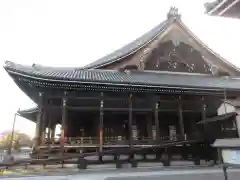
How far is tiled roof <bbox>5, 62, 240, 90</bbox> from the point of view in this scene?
40.8ft

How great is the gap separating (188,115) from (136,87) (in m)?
6.42

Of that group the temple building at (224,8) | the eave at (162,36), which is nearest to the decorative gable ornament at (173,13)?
the eave at (162,36)

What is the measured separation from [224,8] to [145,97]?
10.4 metres

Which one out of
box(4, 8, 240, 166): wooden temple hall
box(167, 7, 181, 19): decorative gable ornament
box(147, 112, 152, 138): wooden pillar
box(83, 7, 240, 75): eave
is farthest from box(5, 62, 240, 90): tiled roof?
box(167, 7, 181, 19): decorative gable ornament

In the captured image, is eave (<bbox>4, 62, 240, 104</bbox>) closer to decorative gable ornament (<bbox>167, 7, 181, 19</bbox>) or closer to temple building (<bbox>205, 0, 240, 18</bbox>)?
decorative gable ornament (<bbox>167, 7, 181, 19</bbox>)

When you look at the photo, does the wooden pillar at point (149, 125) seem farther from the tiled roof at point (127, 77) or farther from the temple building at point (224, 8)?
the temple building at point (224, 8)

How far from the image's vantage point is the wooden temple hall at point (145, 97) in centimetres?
1300

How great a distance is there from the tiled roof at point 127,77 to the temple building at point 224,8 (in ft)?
27.8

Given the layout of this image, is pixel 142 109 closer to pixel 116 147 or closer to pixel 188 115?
pixel 116 147

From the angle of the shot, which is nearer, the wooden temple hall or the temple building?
the temple building

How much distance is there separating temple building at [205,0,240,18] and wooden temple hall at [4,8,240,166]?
5.23 m

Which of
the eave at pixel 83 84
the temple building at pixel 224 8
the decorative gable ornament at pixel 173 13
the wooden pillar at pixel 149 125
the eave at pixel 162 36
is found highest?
the decorative gable ornament at pixel 173 13

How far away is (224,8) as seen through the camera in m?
4.91

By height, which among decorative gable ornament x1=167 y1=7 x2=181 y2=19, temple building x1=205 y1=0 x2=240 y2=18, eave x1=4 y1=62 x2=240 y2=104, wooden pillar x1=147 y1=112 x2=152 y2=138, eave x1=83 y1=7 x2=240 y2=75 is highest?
decorative gable ornament x1=167 y1=7 x2=181 y2=19
